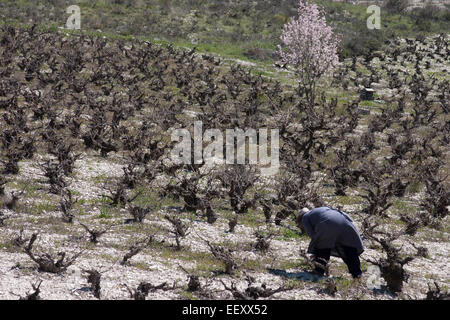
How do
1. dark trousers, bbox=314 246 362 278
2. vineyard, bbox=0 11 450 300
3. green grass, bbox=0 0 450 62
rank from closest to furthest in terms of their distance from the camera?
vineyard, bbox=0 11 450 300 < dark trousers, bbox=314 246 362 278 < green grass, bbox=0 0 450 62

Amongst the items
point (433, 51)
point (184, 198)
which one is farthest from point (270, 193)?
point (433, 51)

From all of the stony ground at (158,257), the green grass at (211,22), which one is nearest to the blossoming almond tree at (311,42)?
the green grass at (211,22)

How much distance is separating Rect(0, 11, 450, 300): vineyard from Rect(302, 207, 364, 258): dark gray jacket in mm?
696

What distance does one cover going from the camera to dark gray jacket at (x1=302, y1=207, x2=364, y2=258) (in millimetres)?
11266

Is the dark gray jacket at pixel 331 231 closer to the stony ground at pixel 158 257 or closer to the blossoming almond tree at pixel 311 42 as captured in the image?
the stony ground at pixel 158 257

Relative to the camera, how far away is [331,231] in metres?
11.3

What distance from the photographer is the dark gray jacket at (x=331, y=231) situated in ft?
37.0

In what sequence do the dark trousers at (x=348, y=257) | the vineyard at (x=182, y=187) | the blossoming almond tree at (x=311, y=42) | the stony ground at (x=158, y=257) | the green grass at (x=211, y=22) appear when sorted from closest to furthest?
the stony ground at (x=158, y=257), the vineyard at (x=182, y=187), the dark trousers at (x=348, y=257), the blossoming almond tree at (x=311, y=42), the green grass at (x=211, y=22)

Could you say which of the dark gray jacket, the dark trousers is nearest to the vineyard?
the dark trousers

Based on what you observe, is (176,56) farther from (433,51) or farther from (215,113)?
(433,51)

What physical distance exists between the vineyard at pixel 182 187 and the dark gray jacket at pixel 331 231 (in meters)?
0.70

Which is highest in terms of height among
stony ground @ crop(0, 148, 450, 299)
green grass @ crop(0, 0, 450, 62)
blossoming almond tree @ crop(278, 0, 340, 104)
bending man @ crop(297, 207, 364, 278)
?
green grass @ crop(0, 0, 450, 62)

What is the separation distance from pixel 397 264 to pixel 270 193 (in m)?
8.81

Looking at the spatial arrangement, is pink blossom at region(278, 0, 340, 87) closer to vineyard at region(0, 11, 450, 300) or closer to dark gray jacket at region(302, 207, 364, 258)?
vineyard at region(0, 11, 450, 300)
